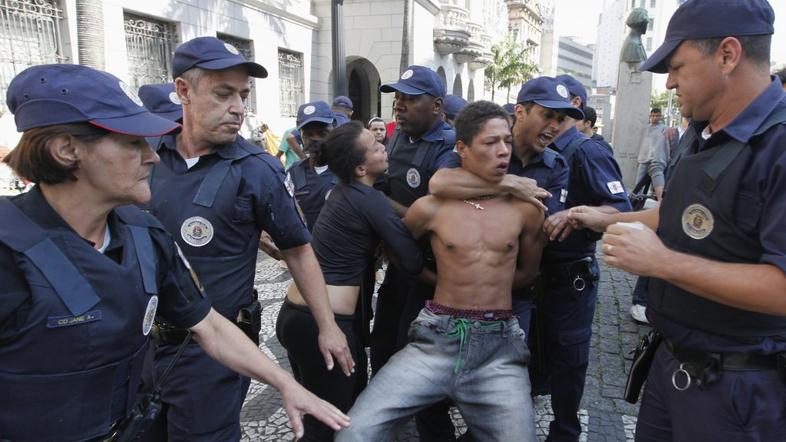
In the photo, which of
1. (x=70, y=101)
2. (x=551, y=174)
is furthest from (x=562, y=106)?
(x=70, y=101)

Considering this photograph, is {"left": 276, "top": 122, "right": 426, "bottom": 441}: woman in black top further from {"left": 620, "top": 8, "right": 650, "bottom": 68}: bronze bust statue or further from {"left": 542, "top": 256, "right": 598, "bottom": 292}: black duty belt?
{"left": 620, "top": 8, "right": 650, "bottom": 68}: bronze bust statue

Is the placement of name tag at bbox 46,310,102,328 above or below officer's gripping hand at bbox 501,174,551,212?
below

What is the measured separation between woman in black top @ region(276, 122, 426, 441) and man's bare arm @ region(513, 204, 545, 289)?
1.71ft

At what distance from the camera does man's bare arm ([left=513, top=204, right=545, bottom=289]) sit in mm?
2539

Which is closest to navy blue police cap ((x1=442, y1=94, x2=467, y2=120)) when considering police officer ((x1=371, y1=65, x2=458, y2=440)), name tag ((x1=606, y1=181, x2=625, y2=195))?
police officer ((x1=371, y1=65, x2=458, y2=440))

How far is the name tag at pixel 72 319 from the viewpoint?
1268 mm

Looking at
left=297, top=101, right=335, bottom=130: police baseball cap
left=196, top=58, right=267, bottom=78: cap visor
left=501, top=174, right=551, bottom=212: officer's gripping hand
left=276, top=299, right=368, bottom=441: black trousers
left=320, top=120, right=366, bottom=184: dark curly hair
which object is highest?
left=196, top=58, right=267, bottom=78: cap visor

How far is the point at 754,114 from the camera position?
5.40 feet

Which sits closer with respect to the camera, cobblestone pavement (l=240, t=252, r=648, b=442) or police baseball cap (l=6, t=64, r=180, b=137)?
police baseball cap (l=6, t=64, r=180, b=137)

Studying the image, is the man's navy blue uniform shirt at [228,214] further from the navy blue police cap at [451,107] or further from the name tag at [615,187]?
the navy blue police cap at [451,107]

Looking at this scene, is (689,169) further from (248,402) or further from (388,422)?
(248,402)

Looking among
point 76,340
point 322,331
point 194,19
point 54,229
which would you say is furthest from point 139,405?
point 194,19

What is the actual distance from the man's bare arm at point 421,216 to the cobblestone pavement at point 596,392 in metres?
1.42

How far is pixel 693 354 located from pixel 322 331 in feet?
4.92
